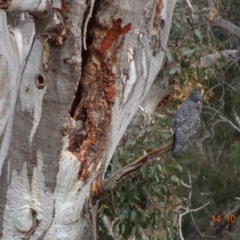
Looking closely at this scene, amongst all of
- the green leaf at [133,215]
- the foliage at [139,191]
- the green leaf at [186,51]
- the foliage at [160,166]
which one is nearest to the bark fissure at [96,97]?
the foliage at [160,166]

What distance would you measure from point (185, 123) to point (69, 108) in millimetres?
1207

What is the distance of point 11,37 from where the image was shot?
3.21 m

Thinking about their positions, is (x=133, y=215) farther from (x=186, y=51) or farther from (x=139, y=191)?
(x=186, y=51)

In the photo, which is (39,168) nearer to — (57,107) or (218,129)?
(57,107)

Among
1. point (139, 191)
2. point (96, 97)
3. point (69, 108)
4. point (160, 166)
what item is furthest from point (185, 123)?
point (69, 108)

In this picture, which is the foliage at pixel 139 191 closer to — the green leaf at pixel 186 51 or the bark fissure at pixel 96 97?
the green leaf at pixel 186 51

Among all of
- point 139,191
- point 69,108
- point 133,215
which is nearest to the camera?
point 69,108

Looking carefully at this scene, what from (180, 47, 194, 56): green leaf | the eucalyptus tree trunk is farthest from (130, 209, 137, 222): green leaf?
the eucalyptus tree trunk

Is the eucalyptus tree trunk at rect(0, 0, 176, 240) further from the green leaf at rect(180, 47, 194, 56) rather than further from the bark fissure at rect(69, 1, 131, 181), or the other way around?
the green leaf at rect(180, 47, 194, 56)

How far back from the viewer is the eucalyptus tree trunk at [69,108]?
228cm

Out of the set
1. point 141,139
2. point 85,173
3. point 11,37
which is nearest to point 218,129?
point 141,139

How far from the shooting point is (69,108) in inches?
93.3

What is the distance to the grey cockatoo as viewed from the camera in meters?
3.30

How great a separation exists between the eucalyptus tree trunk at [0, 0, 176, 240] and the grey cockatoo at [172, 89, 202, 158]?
24.9 inches
